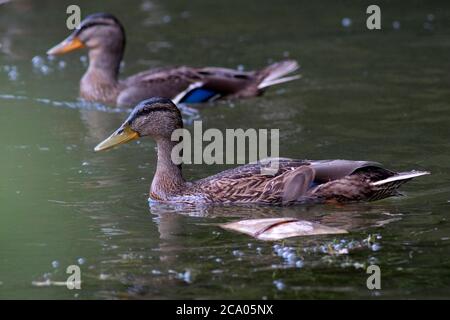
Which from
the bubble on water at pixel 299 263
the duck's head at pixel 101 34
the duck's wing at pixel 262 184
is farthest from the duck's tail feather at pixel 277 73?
the bubble on water at pixel 299 263

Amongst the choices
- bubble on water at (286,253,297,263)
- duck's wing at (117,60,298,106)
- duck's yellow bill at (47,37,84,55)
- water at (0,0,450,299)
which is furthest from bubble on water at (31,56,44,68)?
→ bubble on water at (286,253,297,263)

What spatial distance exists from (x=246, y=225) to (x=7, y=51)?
8.62 m

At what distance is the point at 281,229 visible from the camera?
893 centimetres

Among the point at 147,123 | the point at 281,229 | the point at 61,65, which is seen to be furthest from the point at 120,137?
the point at 61,65

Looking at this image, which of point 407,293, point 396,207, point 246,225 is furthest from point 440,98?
point 407,293

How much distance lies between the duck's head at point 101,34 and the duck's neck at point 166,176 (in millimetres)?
5164

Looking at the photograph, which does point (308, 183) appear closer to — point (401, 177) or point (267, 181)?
point (267, 181)

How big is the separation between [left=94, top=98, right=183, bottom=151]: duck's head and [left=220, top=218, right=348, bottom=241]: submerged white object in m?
1.73

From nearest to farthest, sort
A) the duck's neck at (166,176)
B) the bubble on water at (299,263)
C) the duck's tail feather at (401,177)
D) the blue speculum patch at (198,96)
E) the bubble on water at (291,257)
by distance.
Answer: the bubble on water at (299,263) < the bubble on water at (291,257) < the duck's tail feather at (401,177) < the duck's neck at (166,176) < the blue speculum patch at (198,96)

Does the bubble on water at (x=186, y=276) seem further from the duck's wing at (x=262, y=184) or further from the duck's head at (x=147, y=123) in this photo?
the duck's head at (x=147, y=123)

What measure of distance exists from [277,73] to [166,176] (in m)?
4.57

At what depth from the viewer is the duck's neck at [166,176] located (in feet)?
33.8

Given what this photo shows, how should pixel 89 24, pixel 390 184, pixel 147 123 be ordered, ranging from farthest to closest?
pixel 89 24
pixel 147 123
pixel 390 184

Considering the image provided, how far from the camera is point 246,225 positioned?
916cm
